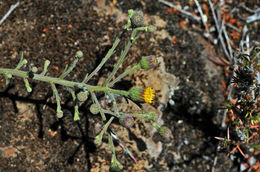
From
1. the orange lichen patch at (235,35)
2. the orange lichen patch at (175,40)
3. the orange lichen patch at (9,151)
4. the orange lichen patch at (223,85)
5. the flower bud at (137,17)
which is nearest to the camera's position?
the flower bud at (137,17)

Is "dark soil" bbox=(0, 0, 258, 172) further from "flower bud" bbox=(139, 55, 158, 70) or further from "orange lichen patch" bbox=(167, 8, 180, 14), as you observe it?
"flower bud" bbox=(139, 55, 158, 70)

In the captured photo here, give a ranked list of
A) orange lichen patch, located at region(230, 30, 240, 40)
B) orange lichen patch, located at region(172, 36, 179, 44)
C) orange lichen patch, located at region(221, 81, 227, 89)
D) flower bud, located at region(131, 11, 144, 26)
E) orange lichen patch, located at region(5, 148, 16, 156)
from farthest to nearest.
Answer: orange lichen patch, located at region(230, 30, 240, 40) < orange lichen patch, located at region(221, 81, 227, 89) < orange lichen patch, located at region(172, 36, 179, 44) < orange lichen patch, located at region(5, 148, 16, 156) < flower bud, located at region(131, 11, 144, 26)

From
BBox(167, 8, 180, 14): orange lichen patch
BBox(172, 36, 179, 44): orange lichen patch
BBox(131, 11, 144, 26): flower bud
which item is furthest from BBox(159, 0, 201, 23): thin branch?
BBox(131, 11, 144, 26): flower bud

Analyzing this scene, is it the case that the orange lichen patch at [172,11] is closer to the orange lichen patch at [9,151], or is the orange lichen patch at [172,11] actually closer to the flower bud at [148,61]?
the flower bud at [148,61]

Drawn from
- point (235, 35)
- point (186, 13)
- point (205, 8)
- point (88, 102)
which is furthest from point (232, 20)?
point (88, 102)

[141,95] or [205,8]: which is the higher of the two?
[205,8]

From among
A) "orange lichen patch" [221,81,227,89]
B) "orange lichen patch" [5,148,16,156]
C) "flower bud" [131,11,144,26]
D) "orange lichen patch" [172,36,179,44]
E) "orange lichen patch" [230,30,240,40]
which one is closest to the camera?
"flower bud" [131,11,144,26]

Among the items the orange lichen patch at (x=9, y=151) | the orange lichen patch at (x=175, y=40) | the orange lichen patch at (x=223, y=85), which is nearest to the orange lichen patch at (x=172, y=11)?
the orange lichen patch at (x=175, y=40)

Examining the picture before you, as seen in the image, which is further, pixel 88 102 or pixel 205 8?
pixel 205 8

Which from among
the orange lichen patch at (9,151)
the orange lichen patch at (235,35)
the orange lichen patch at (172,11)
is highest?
the orange lichen patch at (172,11)

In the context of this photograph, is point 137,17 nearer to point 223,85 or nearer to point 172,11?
point 172,11
